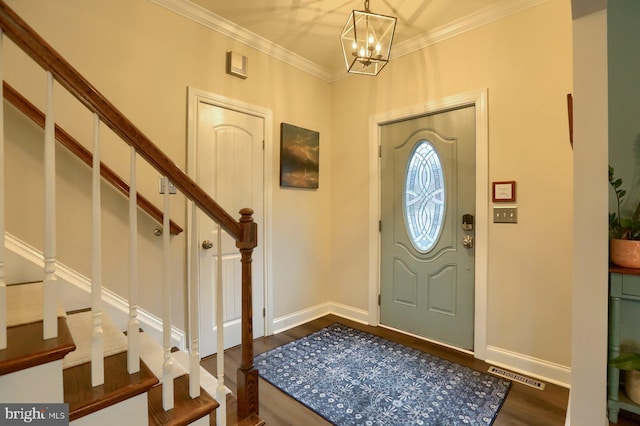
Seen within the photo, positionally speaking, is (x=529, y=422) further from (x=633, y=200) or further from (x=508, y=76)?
(x=508, y=76)

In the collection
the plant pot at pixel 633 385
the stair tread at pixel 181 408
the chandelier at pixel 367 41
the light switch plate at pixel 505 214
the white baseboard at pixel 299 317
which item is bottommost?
the white baseboard at pixel 299 317

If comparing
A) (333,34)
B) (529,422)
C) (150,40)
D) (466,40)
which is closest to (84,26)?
(150,40)

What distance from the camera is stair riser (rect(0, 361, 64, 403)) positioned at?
85 cm

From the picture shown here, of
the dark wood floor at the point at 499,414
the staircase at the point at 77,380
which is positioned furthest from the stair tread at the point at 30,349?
the dark wood floor at the point at 499,414

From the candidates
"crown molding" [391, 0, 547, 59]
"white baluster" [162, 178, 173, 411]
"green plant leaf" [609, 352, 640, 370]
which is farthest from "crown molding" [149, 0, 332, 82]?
"green plant leaf" [609, 352, 640, 370]

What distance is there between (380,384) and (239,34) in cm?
306

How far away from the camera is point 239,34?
256cm

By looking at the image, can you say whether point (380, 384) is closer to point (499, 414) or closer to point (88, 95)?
point (499, 414)

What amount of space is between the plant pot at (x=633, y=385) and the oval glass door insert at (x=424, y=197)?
1.38m

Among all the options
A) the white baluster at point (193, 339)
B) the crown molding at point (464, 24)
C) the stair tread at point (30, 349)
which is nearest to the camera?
the stair tread at point (30, 349)

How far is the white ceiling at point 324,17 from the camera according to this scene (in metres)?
2.24

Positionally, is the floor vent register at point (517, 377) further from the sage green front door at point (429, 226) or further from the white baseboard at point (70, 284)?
the white baseboard at point (70, 284)

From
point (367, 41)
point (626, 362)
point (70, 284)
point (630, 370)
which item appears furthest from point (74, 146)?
point (630, 370)

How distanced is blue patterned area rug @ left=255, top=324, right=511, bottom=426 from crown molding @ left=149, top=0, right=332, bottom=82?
9.11 feet
